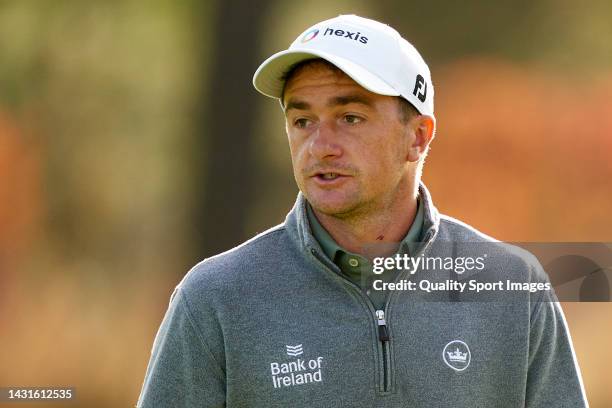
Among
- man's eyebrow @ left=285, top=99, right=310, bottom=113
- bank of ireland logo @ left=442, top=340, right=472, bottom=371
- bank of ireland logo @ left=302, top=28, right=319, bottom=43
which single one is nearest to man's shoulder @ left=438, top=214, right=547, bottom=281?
bank of ireland logo @ left=442, top=340, right=472, bottom=371

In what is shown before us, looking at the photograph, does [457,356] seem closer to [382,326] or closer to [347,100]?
[382,326]

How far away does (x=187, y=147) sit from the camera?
7918 millimetres

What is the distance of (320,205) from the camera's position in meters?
2.81

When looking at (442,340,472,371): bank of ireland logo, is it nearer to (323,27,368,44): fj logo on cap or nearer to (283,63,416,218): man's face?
(283,63,416,218): man's face

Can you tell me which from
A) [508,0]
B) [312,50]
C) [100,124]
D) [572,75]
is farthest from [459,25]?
[312,50]

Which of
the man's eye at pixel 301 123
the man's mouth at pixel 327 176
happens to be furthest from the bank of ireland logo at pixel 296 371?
the man's eye at pixel 301 123

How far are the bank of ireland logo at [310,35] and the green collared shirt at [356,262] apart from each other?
18.9 inches

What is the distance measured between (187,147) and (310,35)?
5.06 meters

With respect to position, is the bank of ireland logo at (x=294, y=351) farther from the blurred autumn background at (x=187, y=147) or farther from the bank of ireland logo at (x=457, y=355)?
the blurred autumn background at (x=187, y=147)

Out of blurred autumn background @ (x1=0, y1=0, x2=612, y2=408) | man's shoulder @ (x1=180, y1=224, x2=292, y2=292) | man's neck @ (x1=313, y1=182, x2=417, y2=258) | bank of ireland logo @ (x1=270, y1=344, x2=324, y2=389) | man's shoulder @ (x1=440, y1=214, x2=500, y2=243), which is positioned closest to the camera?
bank of ireland logo @ (x1=270, y1=344, x2=324, y2=389)

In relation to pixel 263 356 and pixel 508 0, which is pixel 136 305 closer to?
pixel 508 0

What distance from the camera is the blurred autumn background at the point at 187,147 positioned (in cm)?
757

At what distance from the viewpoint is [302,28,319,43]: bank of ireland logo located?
2.93 meters

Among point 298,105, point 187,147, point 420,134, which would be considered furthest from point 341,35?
point 187,147
